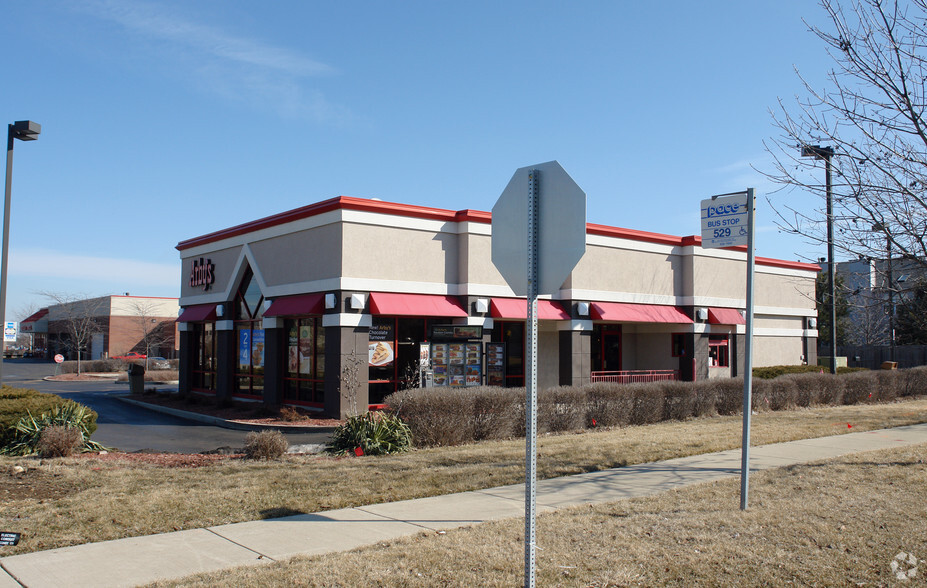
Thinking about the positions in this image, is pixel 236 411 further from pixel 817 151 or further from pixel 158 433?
pixel 817 151

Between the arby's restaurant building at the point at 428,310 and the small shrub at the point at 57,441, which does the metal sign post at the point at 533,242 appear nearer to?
the small shrub at the point at 57,441

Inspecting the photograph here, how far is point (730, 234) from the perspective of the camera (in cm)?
825

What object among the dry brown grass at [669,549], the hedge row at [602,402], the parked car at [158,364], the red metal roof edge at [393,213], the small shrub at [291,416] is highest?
the red metal roof edge at [393,213]

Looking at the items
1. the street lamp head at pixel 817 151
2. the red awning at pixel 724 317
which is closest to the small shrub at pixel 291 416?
the street lamp head at pixel 817 151

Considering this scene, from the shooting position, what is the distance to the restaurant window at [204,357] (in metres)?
27.8

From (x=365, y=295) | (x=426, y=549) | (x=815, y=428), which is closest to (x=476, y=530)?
(x=426, y=549)

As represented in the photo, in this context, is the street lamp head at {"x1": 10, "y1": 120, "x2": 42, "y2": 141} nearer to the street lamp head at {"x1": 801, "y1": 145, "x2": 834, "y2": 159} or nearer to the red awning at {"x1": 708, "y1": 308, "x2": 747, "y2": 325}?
the street lamp head at {"x1": 801, "y1": 145, "x2": 834, "y2": 159}

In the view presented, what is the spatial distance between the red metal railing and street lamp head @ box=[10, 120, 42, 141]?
18427mm

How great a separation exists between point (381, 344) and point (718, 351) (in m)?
14.9

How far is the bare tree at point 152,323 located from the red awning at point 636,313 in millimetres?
48363

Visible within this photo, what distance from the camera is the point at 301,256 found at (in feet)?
71.0

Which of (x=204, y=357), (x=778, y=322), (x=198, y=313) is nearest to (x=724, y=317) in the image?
(x=778, y=322)

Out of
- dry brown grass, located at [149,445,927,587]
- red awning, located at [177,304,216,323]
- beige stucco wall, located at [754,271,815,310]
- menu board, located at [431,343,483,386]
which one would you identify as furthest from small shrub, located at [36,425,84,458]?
beige stucco wall, located at [754,271,815,310]

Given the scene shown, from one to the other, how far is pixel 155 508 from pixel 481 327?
14252 mm
